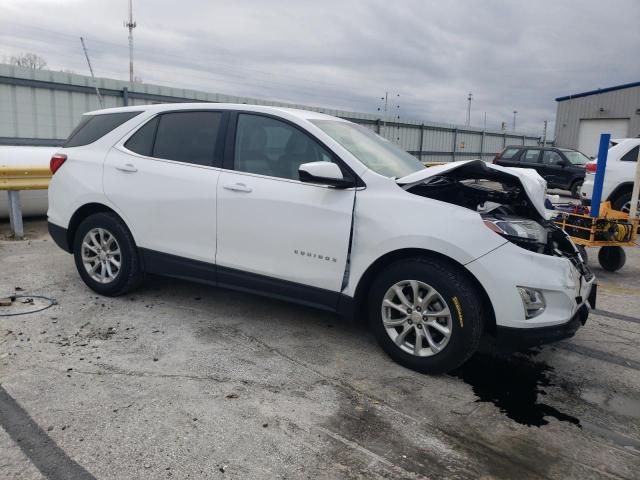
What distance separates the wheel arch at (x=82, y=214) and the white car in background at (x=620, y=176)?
28.3 feet

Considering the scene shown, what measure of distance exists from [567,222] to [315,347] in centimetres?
421

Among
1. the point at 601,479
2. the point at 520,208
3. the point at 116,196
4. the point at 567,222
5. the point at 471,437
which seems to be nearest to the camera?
the point at 601,479

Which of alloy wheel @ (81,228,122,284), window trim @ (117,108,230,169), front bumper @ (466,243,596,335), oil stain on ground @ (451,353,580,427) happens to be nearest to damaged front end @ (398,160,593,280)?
front bumper @ (466,243,596,335)

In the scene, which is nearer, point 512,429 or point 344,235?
point 512,429

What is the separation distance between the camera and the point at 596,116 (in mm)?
29281

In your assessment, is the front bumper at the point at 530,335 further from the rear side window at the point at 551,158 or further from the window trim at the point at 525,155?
the window trim at the point at 525,155

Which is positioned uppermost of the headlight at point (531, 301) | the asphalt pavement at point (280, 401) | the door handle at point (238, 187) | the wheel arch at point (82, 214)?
the door handle at point (238, 187)

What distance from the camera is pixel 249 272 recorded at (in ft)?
13.6

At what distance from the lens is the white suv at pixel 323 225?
11.1 feet

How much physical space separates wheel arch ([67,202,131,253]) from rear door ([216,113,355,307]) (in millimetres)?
1256

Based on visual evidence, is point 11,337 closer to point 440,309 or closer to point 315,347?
point 315,347

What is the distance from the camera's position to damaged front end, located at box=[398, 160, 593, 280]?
3453 millimetres

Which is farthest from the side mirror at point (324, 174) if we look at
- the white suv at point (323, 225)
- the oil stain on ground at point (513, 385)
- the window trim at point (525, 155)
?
the window trim at point (525, 155)

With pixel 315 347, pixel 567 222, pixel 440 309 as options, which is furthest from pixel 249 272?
pixel 567 222
